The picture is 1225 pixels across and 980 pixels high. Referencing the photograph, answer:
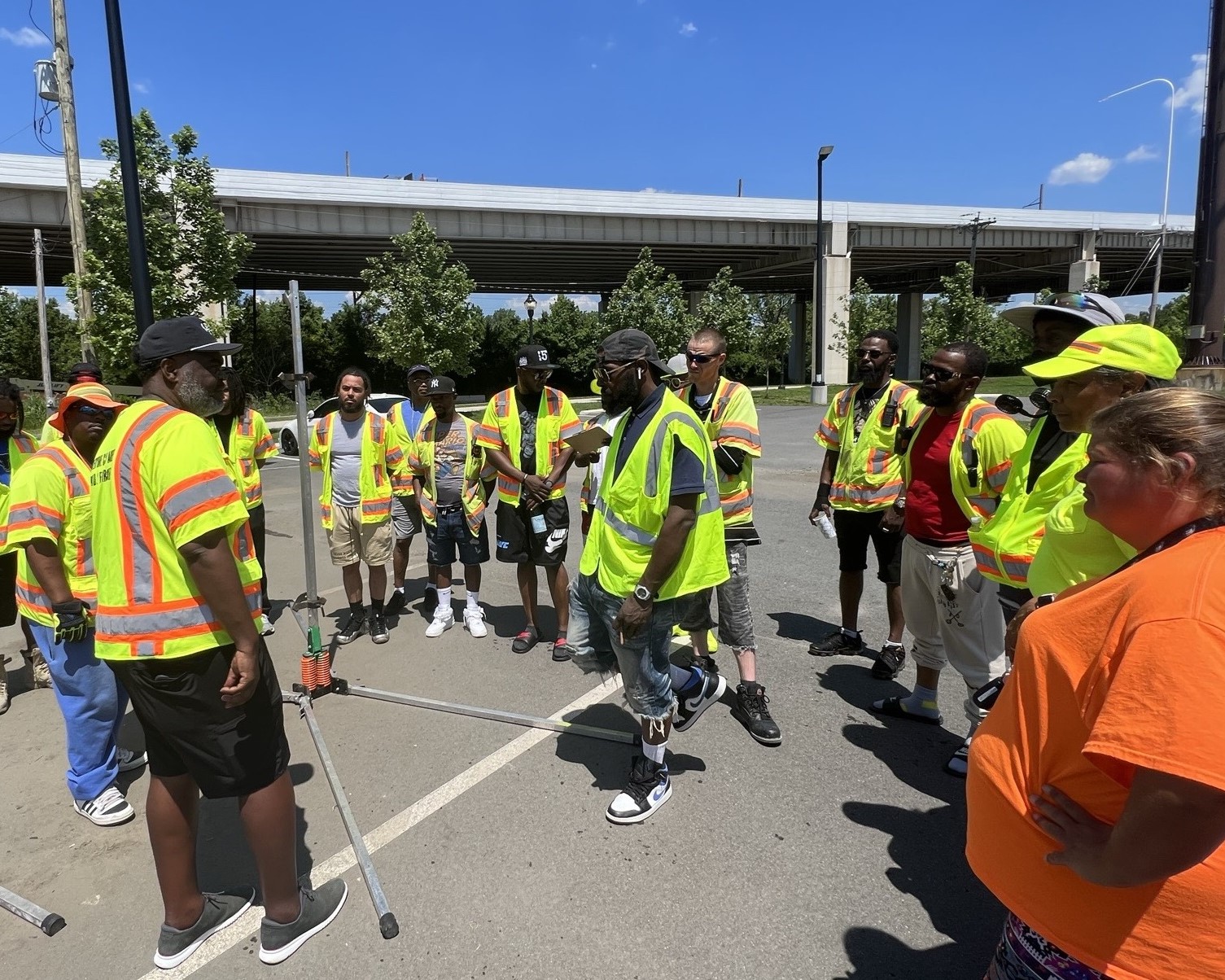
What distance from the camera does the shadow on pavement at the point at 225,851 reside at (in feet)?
9.16

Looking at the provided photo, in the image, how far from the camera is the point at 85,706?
3.21 m

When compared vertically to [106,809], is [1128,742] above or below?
above

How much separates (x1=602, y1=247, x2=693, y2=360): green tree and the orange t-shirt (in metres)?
29.0

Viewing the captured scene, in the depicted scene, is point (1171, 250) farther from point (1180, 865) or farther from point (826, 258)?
point (1180, 865)

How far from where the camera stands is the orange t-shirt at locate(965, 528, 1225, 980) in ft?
3.28

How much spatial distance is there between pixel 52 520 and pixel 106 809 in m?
1.30

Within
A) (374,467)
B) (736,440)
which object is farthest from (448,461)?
(736,440)

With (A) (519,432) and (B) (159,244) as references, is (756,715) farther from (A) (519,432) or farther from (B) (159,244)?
(B) (159,244)

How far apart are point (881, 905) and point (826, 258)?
120 ft

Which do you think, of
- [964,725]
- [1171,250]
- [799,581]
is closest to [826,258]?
[1171,250]

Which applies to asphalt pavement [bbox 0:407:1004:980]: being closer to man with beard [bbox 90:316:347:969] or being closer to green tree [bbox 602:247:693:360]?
man with beard [bbox 90:316:347:969]

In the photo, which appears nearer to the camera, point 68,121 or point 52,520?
point 52,520

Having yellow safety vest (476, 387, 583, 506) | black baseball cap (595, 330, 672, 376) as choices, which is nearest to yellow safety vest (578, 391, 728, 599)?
black baseball cap (595, 330, 672, 376)

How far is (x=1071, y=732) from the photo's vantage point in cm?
121
